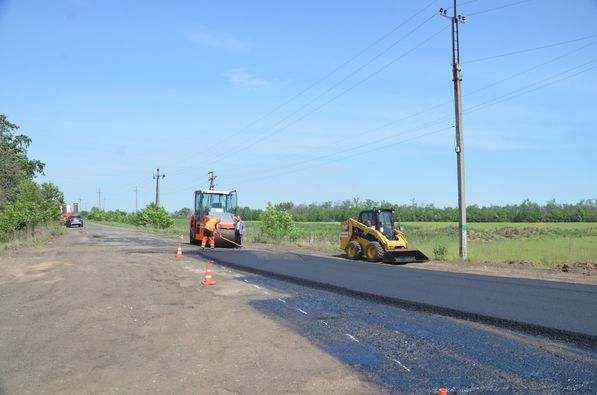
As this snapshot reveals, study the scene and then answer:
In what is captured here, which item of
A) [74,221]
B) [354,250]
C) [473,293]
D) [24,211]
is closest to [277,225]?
[354,250]

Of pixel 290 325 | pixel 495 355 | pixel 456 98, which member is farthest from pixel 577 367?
pixel 456 98

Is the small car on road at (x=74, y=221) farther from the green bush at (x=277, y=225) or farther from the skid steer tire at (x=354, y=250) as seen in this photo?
the skid steer tire at (x=354, y=250)

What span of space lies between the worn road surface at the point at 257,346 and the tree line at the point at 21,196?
799 inches

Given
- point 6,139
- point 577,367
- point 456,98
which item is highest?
point 6,139

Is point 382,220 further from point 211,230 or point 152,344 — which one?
point 152,344

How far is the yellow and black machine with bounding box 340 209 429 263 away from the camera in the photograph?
18.6 m

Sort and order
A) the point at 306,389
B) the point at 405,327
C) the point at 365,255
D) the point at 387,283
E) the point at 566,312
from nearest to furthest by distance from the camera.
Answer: the point at 306,389 → the point at 405,327 → the point at 566,312 → the point at 387,283 → the point at 365,255

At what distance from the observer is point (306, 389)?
4.89m

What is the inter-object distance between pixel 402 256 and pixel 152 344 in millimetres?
13270

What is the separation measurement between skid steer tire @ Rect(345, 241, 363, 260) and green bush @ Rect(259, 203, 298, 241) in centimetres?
1335

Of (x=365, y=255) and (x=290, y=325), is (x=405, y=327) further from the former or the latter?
(x=365, y=255)

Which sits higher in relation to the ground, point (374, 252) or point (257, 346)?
point (374, 252)

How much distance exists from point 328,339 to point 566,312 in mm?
4427

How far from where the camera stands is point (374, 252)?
18.8 metres
